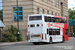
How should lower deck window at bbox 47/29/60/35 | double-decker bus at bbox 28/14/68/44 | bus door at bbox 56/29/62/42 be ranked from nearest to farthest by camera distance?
double-decker bus at bbox 28/14/68/44
lower deck window at bbox 47/29/60/35
bus door at bbox 56/29/62/42

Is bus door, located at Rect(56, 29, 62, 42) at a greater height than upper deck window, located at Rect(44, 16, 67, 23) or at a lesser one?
lesser

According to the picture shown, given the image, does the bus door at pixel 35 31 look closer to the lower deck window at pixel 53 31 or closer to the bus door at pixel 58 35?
the lower deck window at pixel 53 31

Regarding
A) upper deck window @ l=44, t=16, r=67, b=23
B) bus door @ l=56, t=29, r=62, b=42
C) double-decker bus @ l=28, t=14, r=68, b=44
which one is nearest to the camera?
double-decker bus @ l=28, t=14, r=68, b=44

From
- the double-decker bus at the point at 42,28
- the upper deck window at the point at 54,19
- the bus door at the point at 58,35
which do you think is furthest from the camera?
the bus door at the point at 58,35

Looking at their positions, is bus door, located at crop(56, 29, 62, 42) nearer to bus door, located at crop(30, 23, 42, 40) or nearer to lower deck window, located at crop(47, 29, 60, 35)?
lower deck window, located at crop(47, 29, 60, 35)

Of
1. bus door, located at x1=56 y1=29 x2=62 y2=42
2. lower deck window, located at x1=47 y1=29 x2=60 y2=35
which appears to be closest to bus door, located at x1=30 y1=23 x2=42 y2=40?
lower deck window, located at x1=47 y1=29 x2=60 y2=35

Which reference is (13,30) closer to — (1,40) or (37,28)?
(1,40)

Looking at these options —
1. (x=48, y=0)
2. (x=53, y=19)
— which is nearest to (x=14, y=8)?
(x=48, y=0)

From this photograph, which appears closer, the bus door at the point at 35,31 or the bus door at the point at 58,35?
the bus door at the point at 35,31

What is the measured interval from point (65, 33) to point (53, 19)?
4.54 metres

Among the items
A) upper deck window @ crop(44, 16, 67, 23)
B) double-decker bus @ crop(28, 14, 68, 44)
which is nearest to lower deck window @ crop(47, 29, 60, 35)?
double-decker bus @ crop(28, 14, 68, 44)

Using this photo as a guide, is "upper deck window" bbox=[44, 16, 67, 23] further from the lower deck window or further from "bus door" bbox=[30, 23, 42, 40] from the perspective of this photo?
"bus door" bbox=[30, 23, 42, 40]

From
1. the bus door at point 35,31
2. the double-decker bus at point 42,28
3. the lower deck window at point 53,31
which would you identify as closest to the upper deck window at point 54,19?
the double-decker bus at point 42,28

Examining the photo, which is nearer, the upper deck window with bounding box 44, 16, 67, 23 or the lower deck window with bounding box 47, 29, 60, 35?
the upper deck window with bounding box 44, 16, 67, 23
